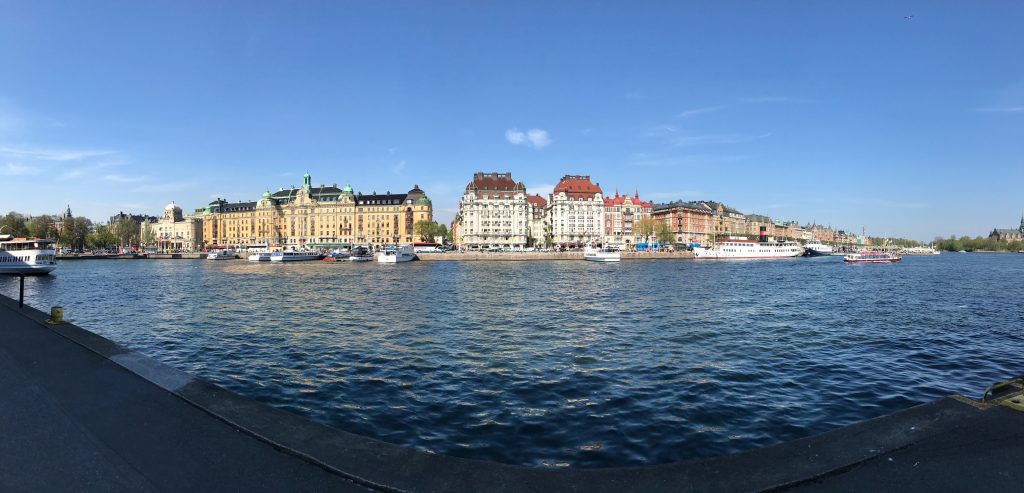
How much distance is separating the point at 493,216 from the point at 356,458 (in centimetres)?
13985

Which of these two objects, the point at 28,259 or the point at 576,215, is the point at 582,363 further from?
the point at 576,215

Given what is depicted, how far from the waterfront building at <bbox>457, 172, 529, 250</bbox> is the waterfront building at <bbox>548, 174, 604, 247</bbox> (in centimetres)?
1079

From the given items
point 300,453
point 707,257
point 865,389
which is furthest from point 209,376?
point 707,257

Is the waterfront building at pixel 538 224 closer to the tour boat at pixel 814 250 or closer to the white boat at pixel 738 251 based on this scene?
the white boat at pixel 738 251

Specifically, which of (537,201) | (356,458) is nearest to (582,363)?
(356,458)

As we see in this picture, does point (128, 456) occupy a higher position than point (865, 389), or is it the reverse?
point (128, 456)

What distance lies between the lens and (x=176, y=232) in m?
195

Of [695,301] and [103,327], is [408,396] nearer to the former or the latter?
[103,327]

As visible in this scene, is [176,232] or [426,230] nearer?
[426,230]

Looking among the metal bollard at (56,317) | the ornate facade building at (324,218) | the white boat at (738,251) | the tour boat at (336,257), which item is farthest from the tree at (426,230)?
the metal bollard at (56,317)

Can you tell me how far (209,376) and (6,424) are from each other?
22.6 feet

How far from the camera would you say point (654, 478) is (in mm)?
4801

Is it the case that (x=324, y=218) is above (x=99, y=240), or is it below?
above

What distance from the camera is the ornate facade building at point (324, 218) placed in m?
162
